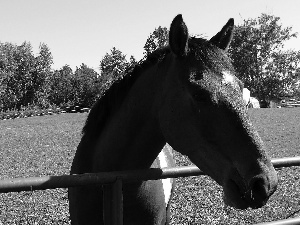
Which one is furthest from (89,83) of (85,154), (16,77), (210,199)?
(85,154)

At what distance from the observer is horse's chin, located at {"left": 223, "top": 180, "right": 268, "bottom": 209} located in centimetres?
187

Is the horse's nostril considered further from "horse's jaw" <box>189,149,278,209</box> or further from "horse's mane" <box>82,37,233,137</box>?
"horse's mane" <box>82,37,233,137</box>

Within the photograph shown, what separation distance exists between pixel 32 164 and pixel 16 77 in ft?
146

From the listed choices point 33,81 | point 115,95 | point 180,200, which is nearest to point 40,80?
point 33,81

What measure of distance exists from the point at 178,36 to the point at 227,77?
0.38m

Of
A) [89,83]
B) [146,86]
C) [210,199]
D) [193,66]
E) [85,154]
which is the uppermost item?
[193,66]

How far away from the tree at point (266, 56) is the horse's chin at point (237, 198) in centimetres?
5035

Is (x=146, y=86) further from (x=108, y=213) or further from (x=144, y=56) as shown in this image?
(x=108, y=213)

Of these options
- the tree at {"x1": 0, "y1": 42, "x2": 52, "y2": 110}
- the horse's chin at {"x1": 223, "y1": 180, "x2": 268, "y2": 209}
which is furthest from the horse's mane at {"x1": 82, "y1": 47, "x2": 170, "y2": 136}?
the tree at {"x1": 0, "y1": 42, "x2": 52, "y2": 110}

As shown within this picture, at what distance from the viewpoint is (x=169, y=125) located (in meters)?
2.27

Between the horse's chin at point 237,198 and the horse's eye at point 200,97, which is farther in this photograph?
the horse's eye at point 200,97

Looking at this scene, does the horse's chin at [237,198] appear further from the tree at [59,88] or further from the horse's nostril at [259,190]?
the tree at [59,88]

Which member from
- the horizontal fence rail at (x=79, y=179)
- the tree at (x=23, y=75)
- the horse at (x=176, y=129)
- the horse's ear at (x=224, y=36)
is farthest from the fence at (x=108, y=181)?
the tree at (x=23, y=75)

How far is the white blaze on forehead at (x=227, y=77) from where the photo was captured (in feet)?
7.04
